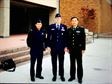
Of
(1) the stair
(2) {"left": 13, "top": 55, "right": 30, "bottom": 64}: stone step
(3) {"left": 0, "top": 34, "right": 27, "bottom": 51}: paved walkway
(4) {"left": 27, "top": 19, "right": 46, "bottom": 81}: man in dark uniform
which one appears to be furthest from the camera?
(3) {"left": 0, "top": 34, "right": 27, "bottom": 51}: paved walkway

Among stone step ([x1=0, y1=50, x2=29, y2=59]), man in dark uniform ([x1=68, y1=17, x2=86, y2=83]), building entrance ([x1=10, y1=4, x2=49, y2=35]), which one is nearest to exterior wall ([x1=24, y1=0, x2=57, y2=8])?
building entrance ([x1=10, y1=4, x2=49, y2=35])

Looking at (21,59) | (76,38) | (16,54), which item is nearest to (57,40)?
(76,38)

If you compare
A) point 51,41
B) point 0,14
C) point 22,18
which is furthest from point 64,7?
point 51,41

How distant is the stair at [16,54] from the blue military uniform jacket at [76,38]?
326 centimetres

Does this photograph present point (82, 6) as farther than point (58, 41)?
Yes

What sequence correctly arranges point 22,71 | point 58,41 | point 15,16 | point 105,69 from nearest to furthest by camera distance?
1. point 58,41
2. point 22,71
3. point 105,69
4. point 15,16

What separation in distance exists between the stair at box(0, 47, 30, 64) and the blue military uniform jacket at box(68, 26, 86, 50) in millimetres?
3261

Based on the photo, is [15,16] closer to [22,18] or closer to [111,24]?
[22,18]

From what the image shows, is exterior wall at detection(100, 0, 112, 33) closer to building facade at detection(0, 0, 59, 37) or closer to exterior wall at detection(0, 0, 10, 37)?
building facade at detection(0, 0, 59, 37)

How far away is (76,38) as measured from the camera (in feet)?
27.0

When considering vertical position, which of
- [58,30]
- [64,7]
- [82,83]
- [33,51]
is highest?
[64,7]

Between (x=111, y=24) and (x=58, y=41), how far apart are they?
3277 cm

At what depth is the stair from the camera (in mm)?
10984

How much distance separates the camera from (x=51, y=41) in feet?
27.5
